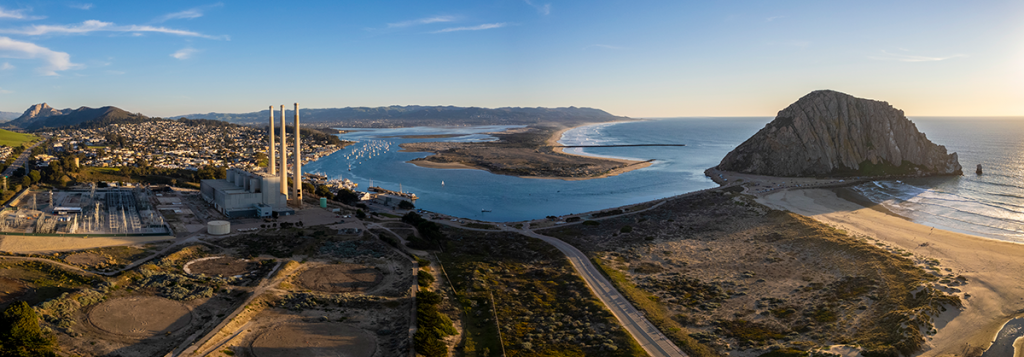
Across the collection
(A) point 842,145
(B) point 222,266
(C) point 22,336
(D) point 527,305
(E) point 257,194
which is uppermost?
(A) point 842,145

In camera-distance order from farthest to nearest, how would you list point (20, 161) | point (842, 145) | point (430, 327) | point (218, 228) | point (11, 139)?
1. point (11, 139)
2. point (20, 161)
3. point (842, 145)
4. point (218, 228)
5. point (430, 327)

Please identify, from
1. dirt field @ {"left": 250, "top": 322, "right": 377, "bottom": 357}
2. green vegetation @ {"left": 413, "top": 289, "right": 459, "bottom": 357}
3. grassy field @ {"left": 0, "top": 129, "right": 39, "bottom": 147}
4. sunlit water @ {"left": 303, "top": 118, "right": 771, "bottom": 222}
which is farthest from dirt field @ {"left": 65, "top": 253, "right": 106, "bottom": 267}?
grassy field @ {"left": 0, "top": 129, "right": 39, "bottom": 147}

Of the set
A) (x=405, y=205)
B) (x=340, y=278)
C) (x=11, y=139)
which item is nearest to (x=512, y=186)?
(x=405, y=205)

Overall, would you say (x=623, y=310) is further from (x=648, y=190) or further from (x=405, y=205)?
(x=648, y=190)

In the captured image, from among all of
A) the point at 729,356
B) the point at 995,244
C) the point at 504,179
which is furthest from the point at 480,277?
the point at 504,179

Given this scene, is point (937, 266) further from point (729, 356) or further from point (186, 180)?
point (186, 180)

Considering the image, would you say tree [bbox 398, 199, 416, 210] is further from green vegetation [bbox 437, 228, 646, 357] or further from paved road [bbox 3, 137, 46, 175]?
paved road [bbox 3, 137, 46, 175]

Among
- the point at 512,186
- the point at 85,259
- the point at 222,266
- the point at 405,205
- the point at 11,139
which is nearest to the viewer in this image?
→ the point at 85,259
